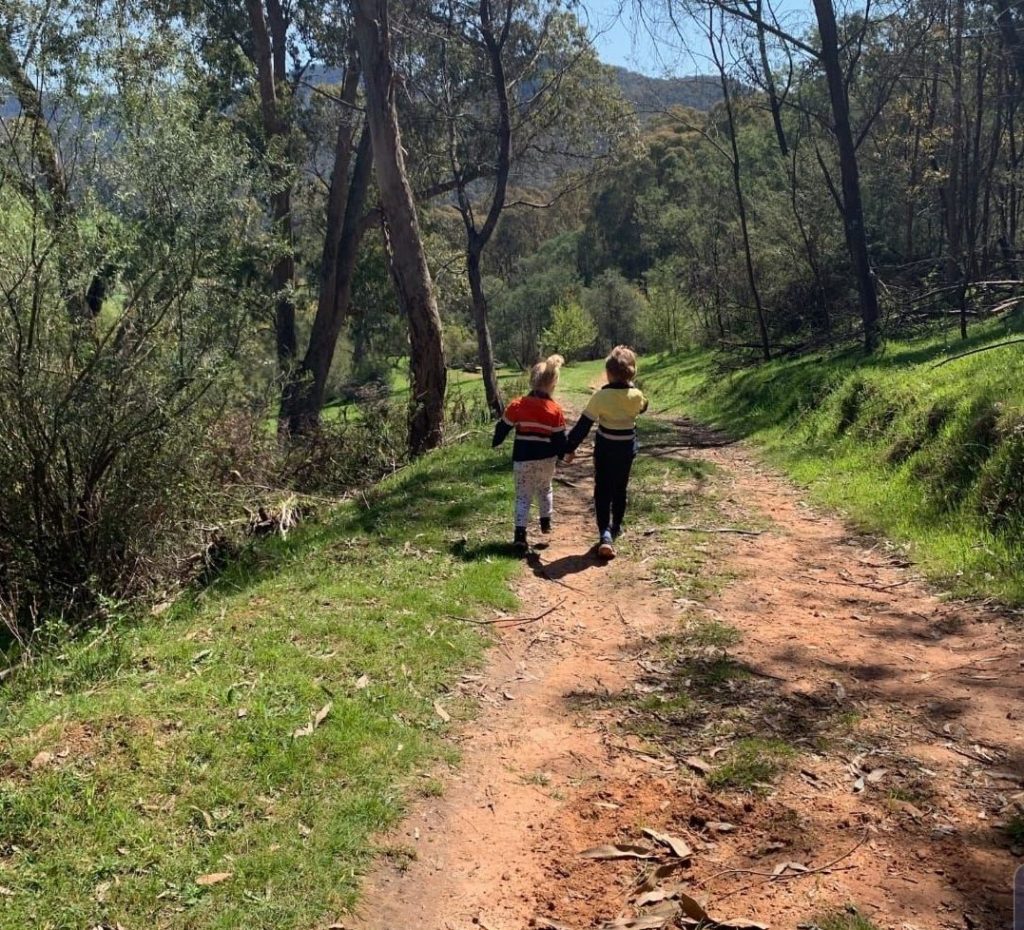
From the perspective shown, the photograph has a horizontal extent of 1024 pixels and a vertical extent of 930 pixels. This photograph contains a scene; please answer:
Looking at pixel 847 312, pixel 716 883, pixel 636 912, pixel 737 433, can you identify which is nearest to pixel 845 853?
pixel 716 883

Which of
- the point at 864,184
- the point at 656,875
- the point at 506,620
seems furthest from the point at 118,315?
the point at 864,184

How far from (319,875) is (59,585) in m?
4.27

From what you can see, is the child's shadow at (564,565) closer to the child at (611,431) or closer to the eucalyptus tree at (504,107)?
the child at (611,431)

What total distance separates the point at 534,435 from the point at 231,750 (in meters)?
3.87

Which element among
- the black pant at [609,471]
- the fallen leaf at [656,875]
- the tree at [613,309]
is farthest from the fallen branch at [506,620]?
the tree at [613,309]

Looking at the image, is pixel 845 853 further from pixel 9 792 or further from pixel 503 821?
pixel 9 792

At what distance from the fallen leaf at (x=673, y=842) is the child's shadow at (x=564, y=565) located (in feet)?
10.8

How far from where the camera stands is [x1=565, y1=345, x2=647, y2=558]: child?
6887 mm

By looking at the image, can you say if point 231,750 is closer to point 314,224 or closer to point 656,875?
point 656,875

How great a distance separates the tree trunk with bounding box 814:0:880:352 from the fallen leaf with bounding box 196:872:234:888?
44.6ft

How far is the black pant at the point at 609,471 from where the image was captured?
7.00 m

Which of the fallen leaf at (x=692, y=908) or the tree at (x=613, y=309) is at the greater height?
the tree at (x=613, y=309)

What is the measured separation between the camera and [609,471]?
7.05 m

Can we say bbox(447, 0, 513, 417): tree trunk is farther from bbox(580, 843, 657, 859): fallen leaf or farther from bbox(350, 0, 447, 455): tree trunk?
bbox(580, 843, 657, 859): fallen leaf
